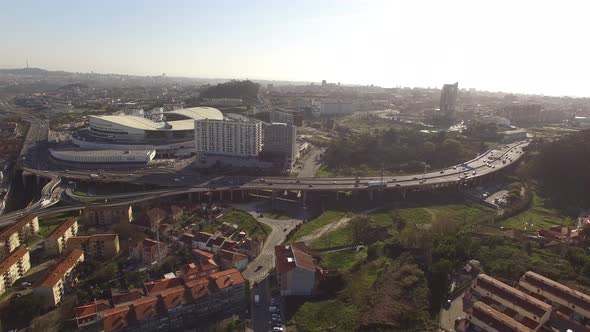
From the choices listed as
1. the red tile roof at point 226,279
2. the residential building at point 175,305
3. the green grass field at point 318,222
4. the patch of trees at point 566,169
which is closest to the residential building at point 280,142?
the green grass field at point 318,222

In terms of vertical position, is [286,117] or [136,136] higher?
[286,117]

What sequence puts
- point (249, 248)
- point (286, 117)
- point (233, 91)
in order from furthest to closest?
point (233, 91) → point (286, 117) → point (249, 248)

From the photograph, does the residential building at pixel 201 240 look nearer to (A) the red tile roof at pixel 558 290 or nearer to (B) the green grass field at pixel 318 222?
(B) the green grass field at pixel 318 222

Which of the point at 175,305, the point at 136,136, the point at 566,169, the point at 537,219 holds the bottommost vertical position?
the point at 537,219

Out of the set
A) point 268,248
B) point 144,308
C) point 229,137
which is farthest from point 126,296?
point 229,137

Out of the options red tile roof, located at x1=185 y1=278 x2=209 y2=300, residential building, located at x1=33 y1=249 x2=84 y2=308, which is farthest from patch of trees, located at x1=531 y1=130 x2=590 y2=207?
residential building, located at x1=33 y1=249 x2=84 y2=308

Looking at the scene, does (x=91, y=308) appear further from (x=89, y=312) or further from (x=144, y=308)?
(x=144, y=308)

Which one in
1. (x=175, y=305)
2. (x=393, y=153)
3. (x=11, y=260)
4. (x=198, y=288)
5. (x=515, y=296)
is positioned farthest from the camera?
(x=393, y=153)

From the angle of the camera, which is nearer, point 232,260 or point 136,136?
point 232,260
